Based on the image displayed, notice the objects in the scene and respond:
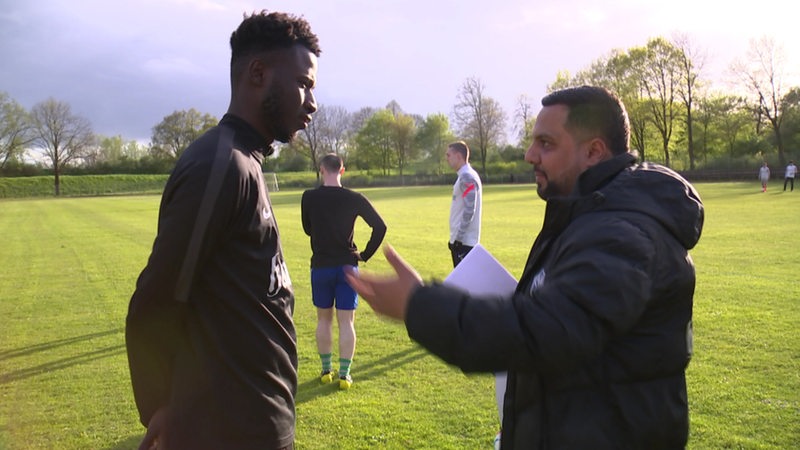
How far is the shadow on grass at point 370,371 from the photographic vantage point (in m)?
5.88

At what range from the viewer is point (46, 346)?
800 centimetres

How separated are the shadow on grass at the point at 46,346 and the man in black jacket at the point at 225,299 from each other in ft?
23.1

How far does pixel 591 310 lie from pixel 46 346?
873 cm

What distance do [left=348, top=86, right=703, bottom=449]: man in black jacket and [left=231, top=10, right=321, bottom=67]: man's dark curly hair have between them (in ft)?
3.74

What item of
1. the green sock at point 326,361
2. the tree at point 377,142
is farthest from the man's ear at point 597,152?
the tree at point 377,142

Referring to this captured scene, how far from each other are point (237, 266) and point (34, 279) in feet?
46.4

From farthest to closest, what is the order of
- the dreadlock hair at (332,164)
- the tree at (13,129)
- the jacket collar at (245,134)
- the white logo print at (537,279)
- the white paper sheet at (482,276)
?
the tree at (13,129) → the dreadlock hair at (332,164) → the white paper sheet at (482,276) → the jacket collar at (245,134) → the white logo print at (537,279)

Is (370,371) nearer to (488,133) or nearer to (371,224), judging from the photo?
(371,224)

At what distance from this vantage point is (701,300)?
8.97 meters

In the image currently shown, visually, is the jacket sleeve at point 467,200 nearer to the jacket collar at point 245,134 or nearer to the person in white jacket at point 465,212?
the person in white jacket at point 465,212

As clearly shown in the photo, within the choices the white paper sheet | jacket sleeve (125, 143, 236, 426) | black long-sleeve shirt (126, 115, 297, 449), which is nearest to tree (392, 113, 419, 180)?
the white paper sheet

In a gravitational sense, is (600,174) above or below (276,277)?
above

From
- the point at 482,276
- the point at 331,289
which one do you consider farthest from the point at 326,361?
the point at 482,276

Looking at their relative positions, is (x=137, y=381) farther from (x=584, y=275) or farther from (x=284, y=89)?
(x=584, y=275)
